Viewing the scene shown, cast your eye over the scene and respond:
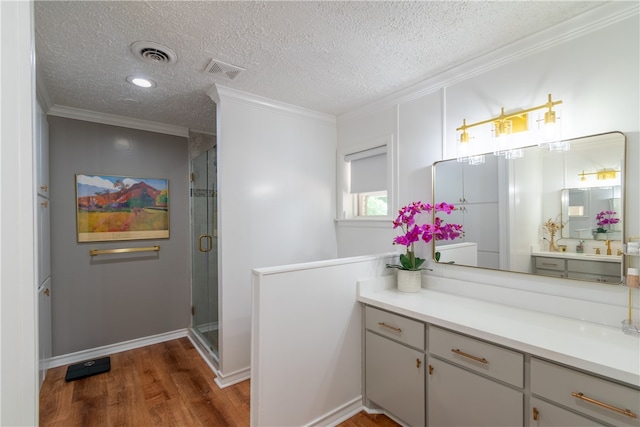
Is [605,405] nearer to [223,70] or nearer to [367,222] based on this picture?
[367,222]

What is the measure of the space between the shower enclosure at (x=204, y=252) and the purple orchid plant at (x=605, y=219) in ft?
8.74

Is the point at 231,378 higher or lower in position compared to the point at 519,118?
lower

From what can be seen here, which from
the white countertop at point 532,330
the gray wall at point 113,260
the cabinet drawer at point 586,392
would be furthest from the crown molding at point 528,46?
the gray wall at point 113,260

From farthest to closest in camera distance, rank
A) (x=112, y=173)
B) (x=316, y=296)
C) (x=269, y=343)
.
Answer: (x=112, y=173), (x=316, y=296), (x=269, y=343)

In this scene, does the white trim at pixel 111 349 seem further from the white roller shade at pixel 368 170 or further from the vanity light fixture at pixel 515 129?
the vanity light fixture at pixel 515 129

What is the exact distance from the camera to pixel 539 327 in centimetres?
142

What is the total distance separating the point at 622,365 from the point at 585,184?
0.92m

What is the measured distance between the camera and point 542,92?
1681mm

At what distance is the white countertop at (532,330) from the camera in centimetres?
110

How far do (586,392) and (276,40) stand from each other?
Answer: 225cm

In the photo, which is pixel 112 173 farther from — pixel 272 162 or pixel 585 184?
pixel 585 184

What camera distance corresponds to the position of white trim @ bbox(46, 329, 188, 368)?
2658mm

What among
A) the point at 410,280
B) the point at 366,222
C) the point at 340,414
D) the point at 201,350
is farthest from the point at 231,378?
the point at 366,222

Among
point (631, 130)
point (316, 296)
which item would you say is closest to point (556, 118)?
point (631, 130)
